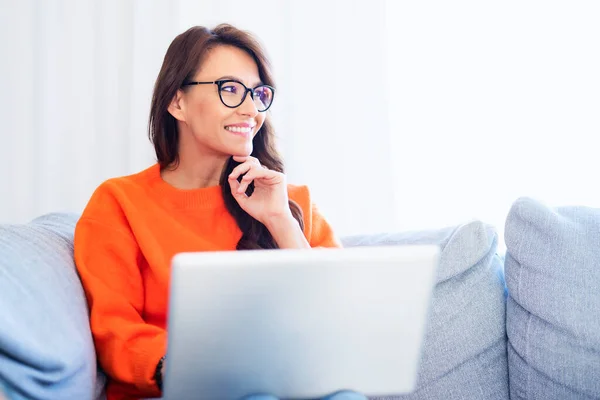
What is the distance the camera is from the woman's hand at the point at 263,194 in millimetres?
1819

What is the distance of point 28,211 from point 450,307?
191 centimetres

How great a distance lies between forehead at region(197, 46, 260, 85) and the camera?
1887mm

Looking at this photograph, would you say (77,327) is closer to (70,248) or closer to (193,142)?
(70,248)

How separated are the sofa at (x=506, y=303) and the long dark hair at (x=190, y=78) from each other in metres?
0.37

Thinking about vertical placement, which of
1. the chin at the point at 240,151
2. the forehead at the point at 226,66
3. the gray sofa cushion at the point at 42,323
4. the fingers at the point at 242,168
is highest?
the forehead at the point at 226,66

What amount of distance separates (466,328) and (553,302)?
0.80ft

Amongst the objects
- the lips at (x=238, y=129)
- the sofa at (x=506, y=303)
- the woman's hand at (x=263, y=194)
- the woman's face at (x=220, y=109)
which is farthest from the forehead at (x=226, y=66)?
the sofa at (x=506, y=303)

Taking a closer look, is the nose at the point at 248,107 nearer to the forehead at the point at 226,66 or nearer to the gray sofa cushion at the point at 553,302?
the forehead at the point at 226,66

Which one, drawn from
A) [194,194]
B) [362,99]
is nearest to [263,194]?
[194,194]

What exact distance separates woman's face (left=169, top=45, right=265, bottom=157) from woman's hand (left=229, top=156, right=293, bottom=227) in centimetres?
8

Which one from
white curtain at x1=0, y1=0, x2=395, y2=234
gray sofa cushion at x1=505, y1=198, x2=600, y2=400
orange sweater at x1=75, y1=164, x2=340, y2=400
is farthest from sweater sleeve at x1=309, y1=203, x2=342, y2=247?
white curtain at x1=0, y1=0, x2=395, y2=234

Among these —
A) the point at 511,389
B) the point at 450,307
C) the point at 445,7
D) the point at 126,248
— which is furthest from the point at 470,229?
the point at 445,7

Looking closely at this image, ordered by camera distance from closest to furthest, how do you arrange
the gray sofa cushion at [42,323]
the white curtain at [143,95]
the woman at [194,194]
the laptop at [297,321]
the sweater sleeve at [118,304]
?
the laptop at [297,321] → the gray sofa cushion at [42,323] → the sweater sleeve at [118,304] → the woman at [194,194] → the white curtain at [143,95]

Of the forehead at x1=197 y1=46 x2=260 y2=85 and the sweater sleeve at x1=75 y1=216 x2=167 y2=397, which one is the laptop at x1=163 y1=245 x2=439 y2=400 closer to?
the sweater sleeve at x1=75 y1=216 x2=167 y2=397
